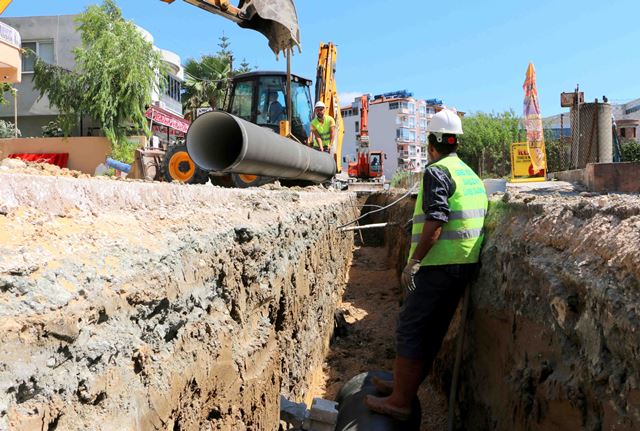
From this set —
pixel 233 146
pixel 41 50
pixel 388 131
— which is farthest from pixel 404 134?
pixel 233 146

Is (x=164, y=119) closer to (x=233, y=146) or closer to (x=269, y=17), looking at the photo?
(x=269, y=17)

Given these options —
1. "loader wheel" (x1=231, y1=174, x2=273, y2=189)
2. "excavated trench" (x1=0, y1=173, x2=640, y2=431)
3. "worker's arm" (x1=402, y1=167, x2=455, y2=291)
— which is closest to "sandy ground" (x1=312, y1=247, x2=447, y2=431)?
"excavated trench" (x1=0, y1=173, x2=640, y2=431)

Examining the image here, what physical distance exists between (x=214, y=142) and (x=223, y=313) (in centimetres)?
330

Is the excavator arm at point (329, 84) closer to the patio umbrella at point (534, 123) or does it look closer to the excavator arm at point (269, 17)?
the excavator arm at point (269, 17)

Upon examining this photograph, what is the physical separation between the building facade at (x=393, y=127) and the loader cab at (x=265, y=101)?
75.2m

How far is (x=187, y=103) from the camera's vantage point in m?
39.0

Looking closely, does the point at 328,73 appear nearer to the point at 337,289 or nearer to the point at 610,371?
the point at 337,289

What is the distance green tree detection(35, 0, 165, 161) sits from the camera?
23.4 m

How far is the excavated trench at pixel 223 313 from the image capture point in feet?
5.84

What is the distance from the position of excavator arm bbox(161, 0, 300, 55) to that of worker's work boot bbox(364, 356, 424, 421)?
5017 millimetres

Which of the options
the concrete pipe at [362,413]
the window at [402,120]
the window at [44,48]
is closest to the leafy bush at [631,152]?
the concrete pipe at [362,413]

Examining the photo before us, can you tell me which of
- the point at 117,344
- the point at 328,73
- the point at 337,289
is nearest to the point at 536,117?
the point at 328,73

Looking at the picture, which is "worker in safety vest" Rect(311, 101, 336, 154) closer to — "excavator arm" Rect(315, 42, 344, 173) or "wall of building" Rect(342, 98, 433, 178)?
"excavator arm" Rect(315, 42, 344, 173)

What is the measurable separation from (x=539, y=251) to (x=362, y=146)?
23.5 meters
